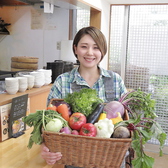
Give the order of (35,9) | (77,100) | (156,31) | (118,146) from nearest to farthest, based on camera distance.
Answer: (118,146) < (77,100) < (156,31) < (35,9)

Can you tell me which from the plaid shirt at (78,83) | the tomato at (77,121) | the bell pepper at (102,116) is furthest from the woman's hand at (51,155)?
the plaid shirt at (78,83)

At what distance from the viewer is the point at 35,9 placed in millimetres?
4023

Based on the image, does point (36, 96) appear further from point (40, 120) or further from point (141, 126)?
point (141, 126)

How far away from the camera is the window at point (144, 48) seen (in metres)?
2.87

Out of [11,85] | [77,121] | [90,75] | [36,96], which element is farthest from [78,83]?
A: [36,96]

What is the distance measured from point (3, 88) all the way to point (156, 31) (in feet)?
6.14

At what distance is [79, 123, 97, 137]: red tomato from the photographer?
39.0 inches

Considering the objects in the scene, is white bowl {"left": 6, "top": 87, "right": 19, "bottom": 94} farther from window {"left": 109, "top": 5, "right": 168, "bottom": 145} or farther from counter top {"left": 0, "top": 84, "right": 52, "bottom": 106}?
window {"left": 109, "top": 5, "right": 168, "bottom": 145}

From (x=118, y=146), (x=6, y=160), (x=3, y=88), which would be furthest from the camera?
(x=3, y=88)

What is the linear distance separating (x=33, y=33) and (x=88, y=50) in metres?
2.95

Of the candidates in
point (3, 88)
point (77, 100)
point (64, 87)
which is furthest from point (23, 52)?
point (77, 100)

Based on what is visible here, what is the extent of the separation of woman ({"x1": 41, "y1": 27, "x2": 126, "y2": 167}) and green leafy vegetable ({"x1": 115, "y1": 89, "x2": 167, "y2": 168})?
0.49 feet

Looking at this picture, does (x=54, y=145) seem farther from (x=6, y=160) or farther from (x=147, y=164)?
(x=6, y=160)

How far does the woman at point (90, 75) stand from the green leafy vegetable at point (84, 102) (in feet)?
0.82
